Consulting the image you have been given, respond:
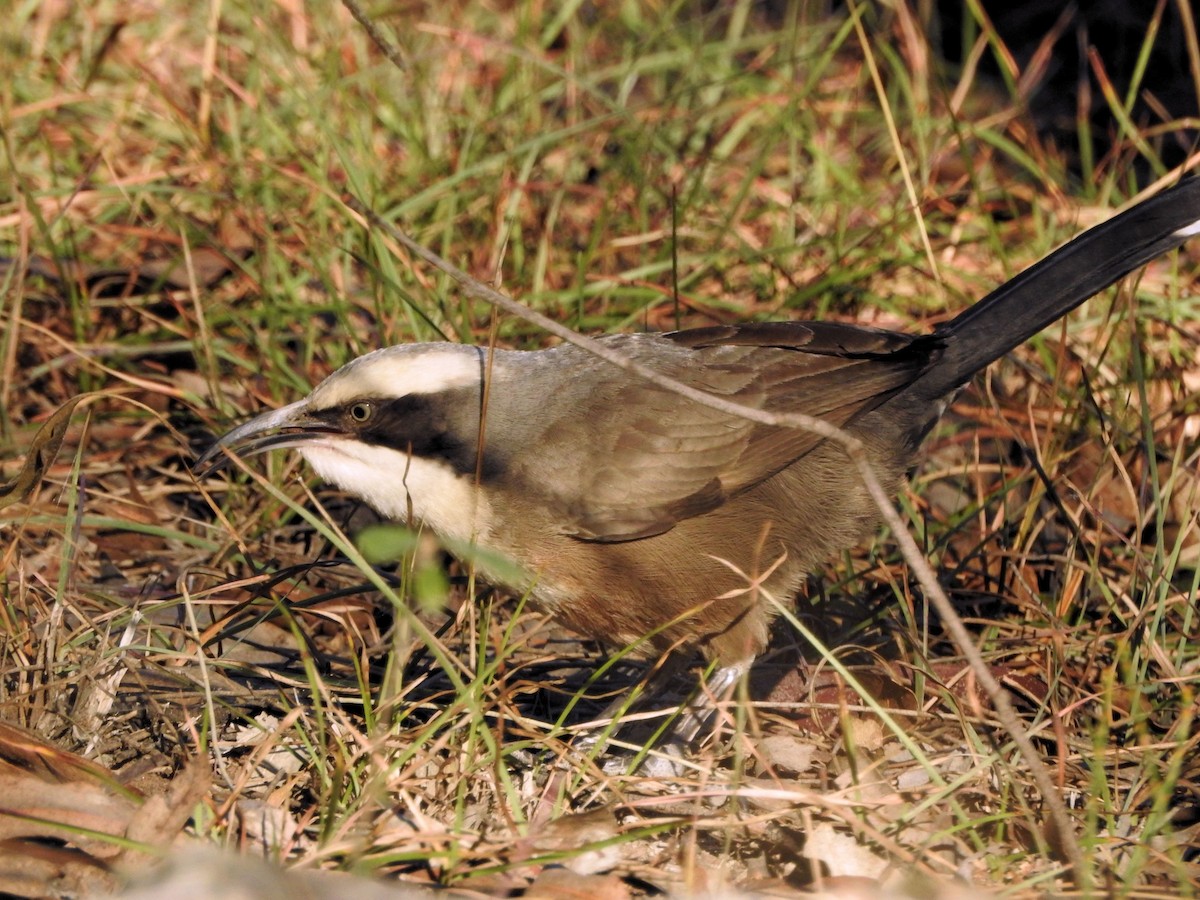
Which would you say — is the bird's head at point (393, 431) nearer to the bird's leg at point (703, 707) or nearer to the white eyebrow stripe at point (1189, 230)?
the bird's leg at point (703, 707)

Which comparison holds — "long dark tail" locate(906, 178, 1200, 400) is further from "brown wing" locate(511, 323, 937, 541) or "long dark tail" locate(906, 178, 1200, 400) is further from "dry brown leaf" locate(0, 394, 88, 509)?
"dry brown leaf" locate(0, 394, 88, 509)

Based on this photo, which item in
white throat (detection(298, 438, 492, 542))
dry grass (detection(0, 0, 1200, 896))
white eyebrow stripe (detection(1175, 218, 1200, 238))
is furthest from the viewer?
white eyebrow stripe (detection(1175, 218, 1200, 238))

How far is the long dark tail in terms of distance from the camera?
4.43 metres

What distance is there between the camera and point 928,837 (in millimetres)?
3389

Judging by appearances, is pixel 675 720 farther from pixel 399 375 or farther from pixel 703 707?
pixel 399 375

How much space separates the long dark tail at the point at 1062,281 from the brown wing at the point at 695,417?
0.12 meters

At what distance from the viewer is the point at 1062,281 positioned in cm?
453

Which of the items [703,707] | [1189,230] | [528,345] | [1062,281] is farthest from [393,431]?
[1189,230]

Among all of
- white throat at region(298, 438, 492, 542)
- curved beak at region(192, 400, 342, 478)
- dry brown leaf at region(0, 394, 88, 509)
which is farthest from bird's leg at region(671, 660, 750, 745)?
dry brown leaf at region(0, 394, 88, 509)

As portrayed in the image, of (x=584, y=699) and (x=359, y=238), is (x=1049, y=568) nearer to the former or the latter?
(x=584, y=699)

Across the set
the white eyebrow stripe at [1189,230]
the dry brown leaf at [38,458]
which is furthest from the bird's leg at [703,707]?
the dry brown leaf at [38,458]

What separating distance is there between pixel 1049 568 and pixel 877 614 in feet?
2.47

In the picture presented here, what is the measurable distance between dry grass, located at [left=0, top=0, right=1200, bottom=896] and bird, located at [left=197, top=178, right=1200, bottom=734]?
0.24m

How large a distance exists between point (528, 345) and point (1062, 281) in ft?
7.13
